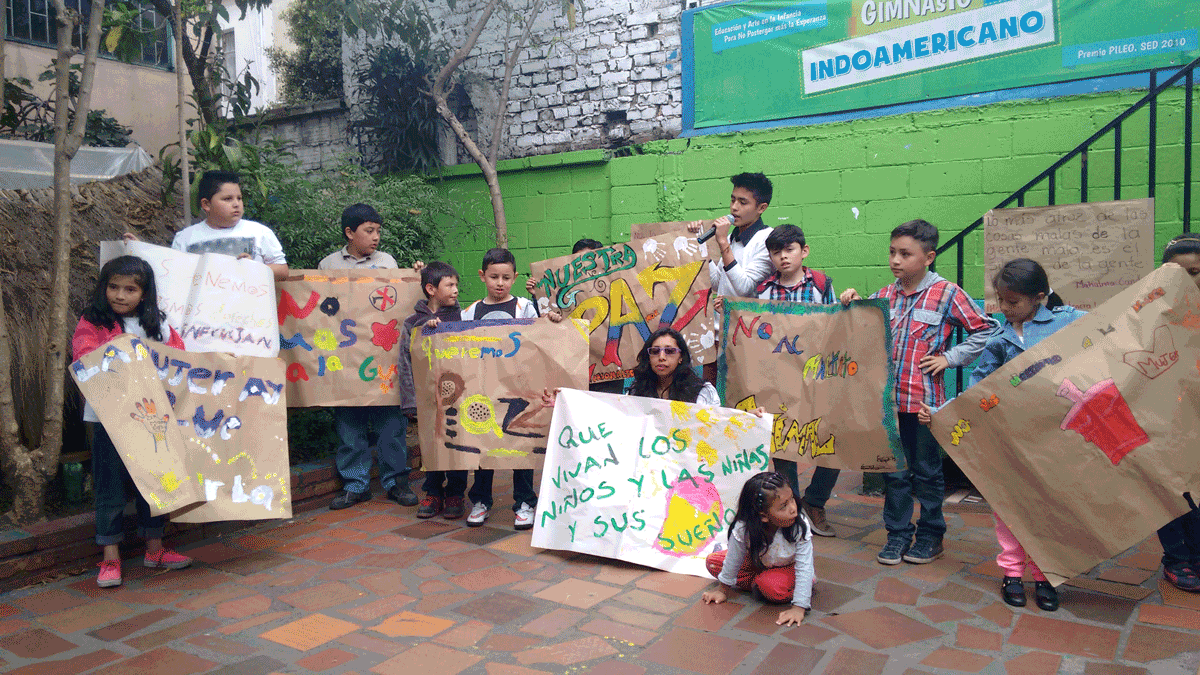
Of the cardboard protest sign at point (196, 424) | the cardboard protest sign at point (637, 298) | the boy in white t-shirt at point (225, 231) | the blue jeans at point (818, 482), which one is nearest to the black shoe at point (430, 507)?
the cardboard protest sign at point (196, 424)

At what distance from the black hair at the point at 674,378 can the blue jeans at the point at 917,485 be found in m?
0.93

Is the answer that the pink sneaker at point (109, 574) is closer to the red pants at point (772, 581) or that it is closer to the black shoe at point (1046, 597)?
the red pants at point (772, 581)

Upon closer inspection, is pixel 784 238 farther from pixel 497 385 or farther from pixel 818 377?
pixel 497 385

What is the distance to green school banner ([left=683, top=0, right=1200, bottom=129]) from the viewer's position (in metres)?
5.58

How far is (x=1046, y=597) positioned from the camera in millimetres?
3074

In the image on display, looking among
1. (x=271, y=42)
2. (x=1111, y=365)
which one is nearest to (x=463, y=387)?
(x=1111, y=365)

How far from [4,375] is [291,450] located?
1660 mm

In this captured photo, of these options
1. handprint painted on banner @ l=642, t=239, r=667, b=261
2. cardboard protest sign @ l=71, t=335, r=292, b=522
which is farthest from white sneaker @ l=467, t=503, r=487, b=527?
handprint painted on banner @ l=642, t=239, r=667, b=261

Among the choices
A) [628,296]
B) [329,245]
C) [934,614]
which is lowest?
[934,614]

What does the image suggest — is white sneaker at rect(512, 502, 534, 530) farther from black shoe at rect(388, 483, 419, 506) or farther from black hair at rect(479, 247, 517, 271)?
black hair at rect(479, 247, 517, 271)

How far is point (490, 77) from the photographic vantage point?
8469 millimetres

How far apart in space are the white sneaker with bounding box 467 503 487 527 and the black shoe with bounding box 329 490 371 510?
2.82 ft

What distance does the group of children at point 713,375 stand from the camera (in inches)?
124

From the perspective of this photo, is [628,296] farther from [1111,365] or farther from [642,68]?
[642,68]
